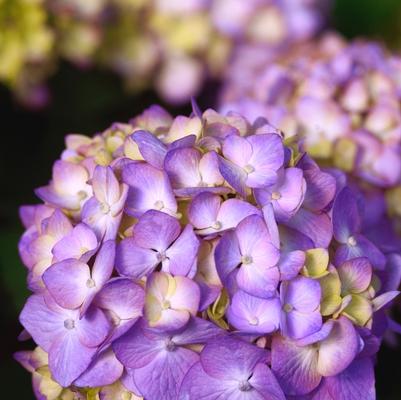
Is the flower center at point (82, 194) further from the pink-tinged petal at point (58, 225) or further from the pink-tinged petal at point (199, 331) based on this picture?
the pink-tinged petal at point (199, 331)

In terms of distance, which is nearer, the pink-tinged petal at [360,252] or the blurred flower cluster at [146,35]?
the pink-tinged petal at [360,252]

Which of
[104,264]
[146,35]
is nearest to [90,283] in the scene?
[104,264]

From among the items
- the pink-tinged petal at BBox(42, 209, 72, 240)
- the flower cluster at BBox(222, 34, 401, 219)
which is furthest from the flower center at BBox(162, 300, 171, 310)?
the flower cluster at BBox(222, 34, 401, 219)

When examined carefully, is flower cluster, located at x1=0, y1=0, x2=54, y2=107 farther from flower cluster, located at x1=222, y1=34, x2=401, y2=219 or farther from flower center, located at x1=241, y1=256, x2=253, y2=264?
flower center, located at x1=241, y1=256, x2=253, y2=264

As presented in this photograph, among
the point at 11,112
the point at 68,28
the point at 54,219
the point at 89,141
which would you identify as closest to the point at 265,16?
the point at 68,28

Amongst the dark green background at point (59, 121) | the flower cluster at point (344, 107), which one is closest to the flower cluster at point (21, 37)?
the dark green background at point (59, 121)

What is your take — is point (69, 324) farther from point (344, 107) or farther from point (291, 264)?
point (344, 107)
